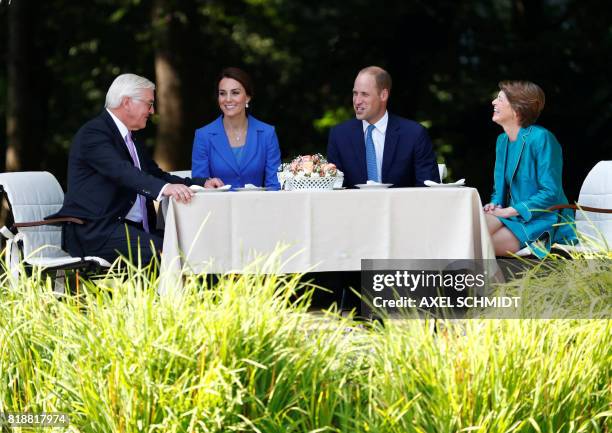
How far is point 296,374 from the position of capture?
143 inches

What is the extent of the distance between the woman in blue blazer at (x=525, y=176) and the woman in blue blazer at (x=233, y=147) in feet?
4.39

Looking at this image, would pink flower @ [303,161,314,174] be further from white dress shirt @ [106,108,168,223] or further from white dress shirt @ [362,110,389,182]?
white dress shirt @ [106,108,168,223]

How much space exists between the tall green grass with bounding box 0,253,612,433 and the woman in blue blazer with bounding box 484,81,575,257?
2196mm

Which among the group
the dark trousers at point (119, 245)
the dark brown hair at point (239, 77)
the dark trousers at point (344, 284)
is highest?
the dark brown hair at point (239, 77)

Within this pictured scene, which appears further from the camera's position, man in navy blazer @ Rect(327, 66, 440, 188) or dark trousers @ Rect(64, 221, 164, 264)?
man in navy blazer @ Rect(327, 66, 440, 188)

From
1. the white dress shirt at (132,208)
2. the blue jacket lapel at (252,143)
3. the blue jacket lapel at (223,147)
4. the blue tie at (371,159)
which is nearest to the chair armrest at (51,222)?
the white dress shirt at (132,208)

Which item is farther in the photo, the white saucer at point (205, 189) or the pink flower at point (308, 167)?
the pink flower at point (308, 167)

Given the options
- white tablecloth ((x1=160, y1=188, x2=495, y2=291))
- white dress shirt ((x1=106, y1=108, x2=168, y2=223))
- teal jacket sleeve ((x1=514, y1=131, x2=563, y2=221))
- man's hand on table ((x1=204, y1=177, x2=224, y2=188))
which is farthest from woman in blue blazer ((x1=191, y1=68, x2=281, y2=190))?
teal jacket sleeve ((x1=514, y1=131, x2=563, y2=221))

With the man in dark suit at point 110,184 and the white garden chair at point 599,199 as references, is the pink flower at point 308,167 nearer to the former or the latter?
the man in dark suit at point 110,184

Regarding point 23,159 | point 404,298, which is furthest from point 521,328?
point 23,159

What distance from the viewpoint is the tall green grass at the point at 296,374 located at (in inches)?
138

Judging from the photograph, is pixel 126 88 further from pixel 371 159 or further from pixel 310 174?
pixel 371 159

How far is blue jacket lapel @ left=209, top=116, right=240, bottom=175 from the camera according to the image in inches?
252

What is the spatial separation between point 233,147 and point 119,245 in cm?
103
